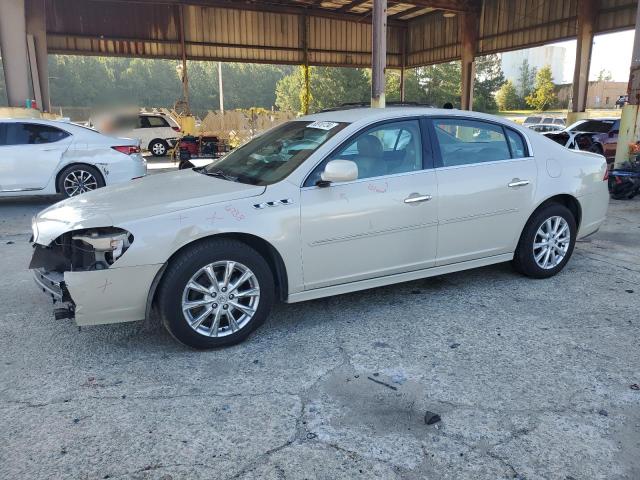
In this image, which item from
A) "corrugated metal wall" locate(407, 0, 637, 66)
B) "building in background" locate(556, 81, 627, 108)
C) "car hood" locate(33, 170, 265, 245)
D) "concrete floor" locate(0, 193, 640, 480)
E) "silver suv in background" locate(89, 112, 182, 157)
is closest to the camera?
"concrete floor" locate(0, 193, 640, 480)

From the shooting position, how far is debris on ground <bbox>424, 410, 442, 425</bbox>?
2.66 m

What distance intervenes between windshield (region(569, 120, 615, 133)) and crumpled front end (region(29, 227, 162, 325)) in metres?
15.1

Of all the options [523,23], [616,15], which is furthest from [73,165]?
[523,23]

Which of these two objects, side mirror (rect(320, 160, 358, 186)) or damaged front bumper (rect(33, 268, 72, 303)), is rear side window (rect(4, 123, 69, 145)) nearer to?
damaged front bumper (rect(33, 268, 72, 303))

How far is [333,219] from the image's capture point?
3607 millimetres

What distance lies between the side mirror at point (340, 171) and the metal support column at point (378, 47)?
6.18 m

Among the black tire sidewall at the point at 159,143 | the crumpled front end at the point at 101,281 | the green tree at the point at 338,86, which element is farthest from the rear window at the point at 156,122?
the green tree at the point at 338,86

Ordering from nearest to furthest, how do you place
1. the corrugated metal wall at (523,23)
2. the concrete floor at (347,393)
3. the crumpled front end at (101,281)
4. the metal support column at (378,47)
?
1. the concrete floor at (347,393)
2. the crumpled front end at (101,281)
3. the metal support column at (378,47)
4. the corrugated metal wall at (523,23)

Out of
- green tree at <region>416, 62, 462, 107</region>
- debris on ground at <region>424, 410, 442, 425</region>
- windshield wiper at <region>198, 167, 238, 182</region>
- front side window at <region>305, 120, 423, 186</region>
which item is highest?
green tree at <region>416, 62, 462, 107</region>

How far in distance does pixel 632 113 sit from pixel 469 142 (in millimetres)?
7737

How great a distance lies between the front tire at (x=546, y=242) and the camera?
4.57m

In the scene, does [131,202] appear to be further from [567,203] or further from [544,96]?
[544,96]

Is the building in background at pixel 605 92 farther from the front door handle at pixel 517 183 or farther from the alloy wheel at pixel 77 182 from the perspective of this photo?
the front door handle at pixel 517 183

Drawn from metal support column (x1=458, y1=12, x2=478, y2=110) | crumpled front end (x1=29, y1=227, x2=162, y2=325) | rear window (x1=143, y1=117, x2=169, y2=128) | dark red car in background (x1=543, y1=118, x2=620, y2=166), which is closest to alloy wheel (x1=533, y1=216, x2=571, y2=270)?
crumpled front end (x1=29, y1=227, x2=162, y2=325)
